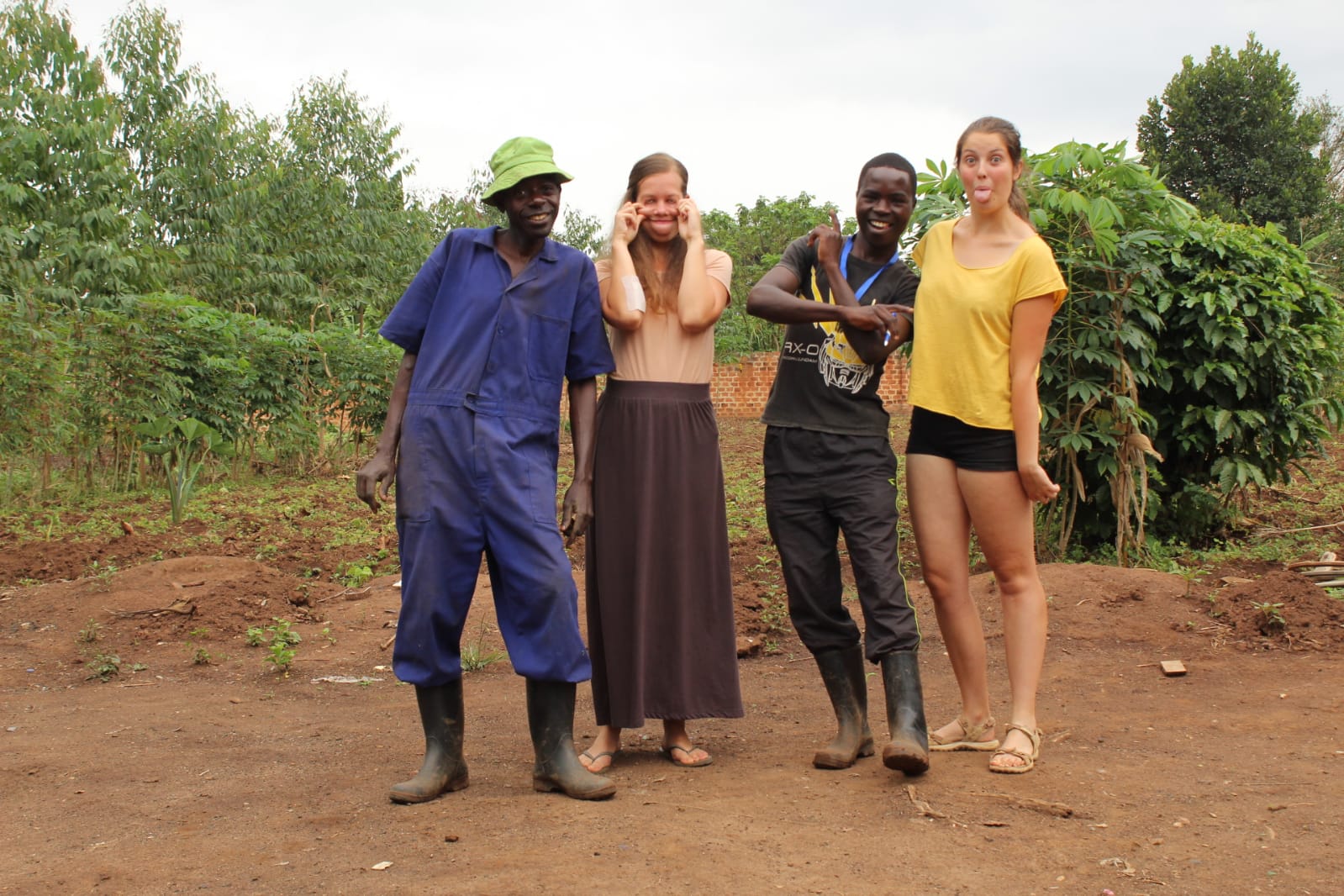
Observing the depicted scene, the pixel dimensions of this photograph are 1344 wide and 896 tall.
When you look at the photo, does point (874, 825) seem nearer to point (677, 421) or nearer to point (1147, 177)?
point (677, 421)

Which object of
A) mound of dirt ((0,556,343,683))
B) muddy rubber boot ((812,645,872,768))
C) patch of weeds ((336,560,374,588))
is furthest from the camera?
patch of weeds ((336,560,374,588))

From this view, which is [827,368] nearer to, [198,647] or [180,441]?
[198,647]

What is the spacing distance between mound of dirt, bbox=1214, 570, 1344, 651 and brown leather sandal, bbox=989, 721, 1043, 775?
2.43 m

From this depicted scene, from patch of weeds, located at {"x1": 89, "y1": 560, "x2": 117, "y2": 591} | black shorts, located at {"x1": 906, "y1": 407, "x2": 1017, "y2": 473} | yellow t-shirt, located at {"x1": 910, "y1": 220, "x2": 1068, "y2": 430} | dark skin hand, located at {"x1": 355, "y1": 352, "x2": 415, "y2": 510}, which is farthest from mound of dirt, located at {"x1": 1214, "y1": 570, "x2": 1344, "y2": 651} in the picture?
patch of weeds, located at {"x1": 89, "y1": 560, "x2": 117, "y2": 591}

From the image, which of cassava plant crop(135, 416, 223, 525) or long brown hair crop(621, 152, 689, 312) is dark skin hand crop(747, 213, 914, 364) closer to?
long brown hair crop(621, 152, 689, 312)

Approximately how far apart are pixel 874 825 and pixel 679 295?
5.39ft

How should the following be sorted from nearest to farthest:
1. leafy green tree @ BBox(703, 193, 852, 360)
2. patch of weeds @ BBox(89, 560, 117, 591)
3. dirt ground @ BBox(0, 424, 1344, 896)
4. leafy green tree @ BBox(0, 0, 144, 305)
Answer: dirt ground @ BBox(0, 424, 1344, 896), patch of weeds @ BBox(89, 560, 117, 591), leafy green tree @ BBox(0, 0, 144, 305), leafy green tree @ BBox(703, 193, 852, 360)

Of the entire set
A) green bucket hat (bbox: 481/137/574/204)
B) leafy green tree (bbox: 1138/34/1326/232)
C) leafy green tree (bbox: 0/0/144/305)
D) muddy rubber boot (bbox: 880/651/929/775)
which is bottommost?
muddy rubber boot (bbox: 880/651/929/775)

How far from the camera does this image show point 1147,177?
6094 millimetres

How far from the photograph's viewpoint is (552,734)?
11.1ft

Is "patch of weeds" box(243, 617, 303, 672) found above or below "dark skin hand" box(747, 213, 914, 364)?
below

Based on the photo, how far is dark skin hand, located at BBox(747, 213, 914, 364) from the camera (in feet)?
11.3

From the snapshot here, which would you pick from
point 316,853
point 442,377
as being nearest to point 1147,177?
point 442,377

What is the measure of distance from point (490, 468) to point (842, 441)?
3.46 feet
